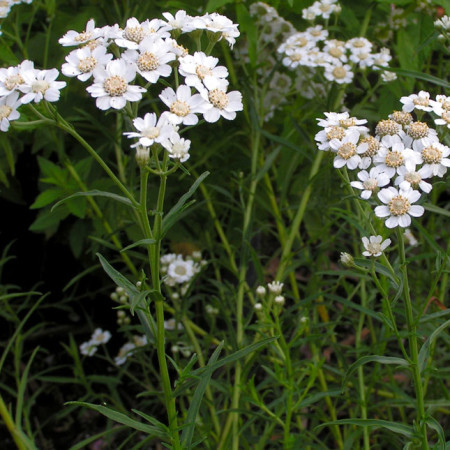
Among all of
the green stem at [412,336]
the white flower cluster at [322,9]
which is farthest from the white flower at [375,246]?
the white flower cluster at [322,9]

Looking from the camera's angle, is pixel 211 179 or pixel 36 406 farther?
pixel 36 406

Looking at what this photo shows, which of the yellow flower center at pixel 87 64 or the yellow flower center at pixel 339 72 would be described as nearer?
the yellow flower center at pixel 87 64

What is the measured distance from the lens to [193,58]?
4.93 ft

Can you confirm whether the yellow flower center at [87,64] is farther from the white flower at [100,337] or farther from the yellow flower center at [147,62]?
the white flower at [100,337]

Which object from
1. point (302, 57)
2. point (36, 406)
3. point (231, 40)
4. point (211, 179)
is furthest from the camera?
point (36, 406)

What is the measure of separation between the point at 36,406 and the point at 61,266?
2.72ft

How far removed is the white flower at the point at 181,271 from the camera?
246 centimetres

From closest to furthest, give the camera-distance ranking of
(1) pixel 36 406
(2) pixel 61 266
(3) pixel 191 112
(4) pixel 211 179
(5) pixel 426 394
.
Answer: (3) pixel 191 112 → (5) pixel 426 394 → (4) pixel 211 179 → (1) pixel 36 406 → (2) pixel 61 266

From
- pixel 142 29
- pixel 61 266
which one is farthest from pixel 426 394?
pixel 61 266

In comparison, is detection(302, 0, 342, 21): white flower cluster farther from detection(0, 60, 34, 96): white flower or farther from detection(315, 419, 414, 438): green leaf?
detection(315, 419, 414, 438): green leaf

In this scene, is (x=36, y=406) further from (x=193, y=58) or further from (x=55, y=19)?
(x=193, y=58)

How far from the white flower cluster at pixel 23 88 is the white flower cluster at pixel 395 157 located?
0.67m

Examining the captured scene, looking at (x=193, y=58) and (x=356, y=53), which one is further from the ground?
(x=193, y=58)

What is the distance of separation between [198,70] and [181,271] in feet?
3.84
